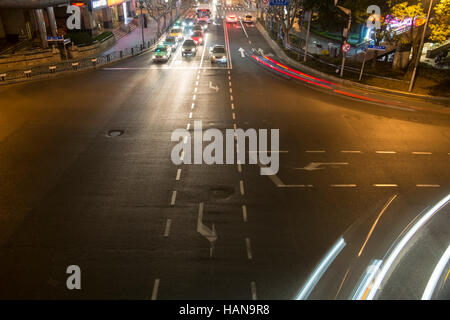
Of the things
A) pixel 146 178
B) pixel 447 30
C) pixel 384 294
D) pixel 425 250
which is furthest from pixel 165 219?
pixel 447 30

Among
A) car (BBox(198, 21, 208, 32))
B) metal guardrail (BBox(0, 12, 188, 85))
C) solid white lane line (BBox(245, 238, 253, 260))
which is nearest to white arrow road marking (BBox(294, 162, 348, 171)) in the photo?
solid white lane line (BBox(245, 238, 253, 260))

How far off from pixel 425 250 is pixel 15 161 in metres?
17.6

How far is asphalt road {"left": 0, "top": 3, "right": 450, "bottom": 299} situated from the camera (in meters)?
10.6

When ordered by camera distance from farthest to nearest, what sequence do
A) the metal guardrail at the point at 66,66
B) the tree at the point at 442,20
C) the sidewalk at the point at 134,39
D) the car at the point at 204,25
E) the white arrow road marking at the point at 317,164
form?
the car at the point at 204,25
the sidewalk at the point at 134,39
the metal guardrail at the point at 66,66
the tree at the point at 442,20
the white arrow road marking at the point at 317,164

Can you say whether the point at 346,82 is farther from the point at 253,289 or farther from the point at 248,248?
the point at 253,289

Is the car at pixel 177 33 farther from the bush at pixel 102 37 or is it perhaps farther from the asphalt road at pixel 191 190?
the asphalt road at pixel 191 190

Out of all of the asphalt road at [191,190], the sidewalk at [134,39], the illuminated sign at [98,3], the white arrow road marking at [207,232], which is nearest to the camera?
the asphalt road at [191,190]

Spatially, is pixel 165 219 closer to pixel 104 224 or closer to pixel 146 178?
pixel 104 224

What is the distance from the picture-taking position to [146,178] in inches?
612

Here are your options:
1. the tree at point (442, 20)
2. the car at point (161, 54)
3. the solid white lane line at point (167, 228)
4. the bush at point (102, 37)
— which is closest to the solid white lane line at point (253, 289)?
the solid white lane line at point (167, 228)

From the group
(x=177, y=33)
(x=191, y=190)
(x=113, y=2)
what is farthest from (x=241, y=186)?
(x=113, y=2)

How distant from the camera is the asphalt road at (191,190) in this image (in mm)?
10555

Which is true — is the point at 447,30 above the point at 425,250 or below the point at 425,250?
above

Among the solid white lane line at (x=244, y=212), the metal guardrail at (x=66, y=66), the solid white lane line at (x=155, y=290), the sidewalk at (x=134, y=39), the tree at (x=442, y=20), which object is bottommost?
the solid white lane line at (x=155, y=290)
